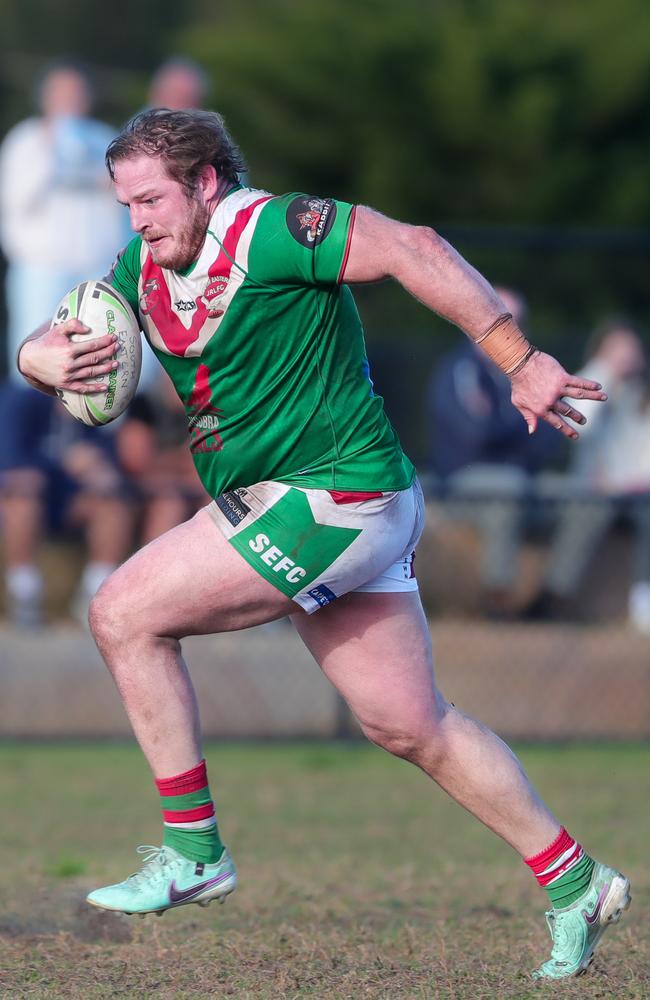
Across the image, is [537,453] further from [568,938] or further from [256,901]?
[568,938]

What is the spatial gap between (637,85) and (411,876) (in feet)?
64.9

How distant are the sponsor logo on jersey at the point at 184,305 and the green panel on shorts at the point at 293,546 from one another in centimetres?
63

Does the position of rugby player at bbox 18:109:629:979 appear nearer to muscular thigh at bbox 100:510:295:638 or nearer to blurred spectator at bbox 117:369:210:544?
muscular thigh at bbox 100:510:295:638

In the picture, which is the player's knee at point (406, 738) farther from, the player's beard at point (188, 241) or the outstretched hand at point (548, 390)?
the player's beard at point (188, 241)

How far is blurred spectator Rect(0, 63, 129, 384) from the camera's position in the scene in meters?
10.3

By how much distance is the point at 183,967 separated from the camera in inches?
181

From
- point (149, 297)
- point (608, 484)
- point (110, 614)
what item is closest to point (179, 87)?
point (608, 484)

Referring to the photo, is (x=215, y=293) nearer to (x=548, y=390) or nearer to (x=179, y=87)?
(x=548, y=390)

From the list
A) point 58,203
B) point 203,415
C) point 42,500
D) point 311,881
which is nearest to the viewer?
point 203,415

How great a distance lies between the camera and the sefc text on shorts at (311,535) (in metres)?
4.42

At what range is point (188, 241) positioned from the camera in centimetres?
437

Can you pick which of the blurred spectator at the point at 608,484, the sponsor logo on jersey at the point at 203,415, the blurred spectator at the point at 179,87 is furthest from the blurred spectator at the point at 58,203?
the sponsor logo on jersey at the point at 203,415

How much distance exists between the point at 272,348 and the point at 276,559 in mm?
603

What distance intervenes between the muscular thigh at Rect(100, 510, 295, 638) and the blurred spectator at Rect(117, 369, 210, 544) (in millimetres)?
5150
